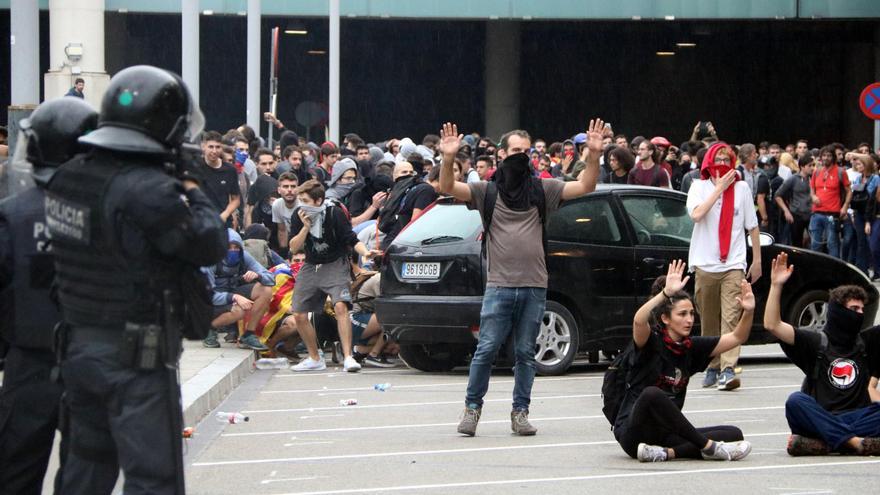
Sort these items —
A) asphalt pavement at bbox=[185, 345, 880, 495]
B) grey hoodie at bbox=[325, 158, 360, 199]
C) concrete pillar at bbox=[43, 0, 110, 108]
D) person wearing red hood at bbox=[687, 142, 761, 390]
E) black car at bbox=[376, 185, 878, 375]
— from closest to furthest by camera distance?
asphalt pavement at bbox=[185, 345, 880, 495] → person wearing red hood at bbox=[687, 142, 761, 390] → black car at bbox=[376, 185, 878, 375] → grey hoodie at bbox=[325, 158, 360, 199] → concrete pillar at bbox=[43, 0, 110, 108]

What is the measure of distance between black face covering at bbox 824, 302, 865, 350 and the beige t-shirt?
1.80m

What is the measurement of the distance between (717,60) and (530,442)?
129 feet

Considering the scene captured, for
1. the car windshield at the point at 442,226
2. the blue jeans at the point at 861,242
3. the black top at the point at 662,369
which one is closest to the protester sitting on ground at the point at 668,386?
the black top at the point at 662,369

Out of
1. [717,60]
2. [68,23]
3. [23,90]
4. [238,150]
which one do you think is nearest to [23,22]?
[23,90]

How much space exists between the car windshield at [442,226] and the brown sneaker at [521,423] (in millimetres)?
3455

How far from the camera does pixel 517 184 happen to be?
9508 millimetres

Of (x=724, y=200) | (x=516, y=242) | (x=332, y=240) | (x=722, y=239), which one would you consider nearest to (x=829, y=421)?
(x=516, y=242)

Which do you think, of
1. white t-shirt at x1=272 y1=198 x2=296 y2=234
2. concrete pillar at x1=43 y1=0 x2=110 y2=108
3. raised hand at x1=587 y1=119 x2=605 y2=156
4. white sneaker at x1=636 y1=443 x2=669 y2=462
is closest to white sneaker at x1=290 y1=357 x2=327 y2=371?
white t-shirt at x1=272 y1=198 x2=296 y2=234

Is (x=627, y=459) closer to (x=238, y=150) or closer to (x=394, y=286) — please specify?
(x=394, y=286)

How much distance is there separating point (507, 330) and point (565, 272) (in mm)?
3326

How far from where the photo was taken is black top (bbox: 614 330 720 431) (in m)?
8.60

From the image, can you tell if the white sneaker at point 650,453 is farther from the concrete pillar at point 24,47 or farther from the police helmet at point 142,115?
the concrete pillar at point 24,47

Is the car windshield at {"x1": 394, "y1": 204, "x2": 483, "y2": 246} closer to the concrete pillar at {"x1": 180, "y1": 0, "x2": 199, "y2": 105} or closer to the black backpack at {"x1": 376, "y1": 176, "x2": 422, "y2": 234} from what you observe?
the black backpack at {"x1": 376, "y1": 176, "x2": 422, "y2": 234}

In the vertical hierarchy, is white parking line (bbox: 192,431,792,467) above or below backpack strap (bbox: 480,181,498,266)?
below
